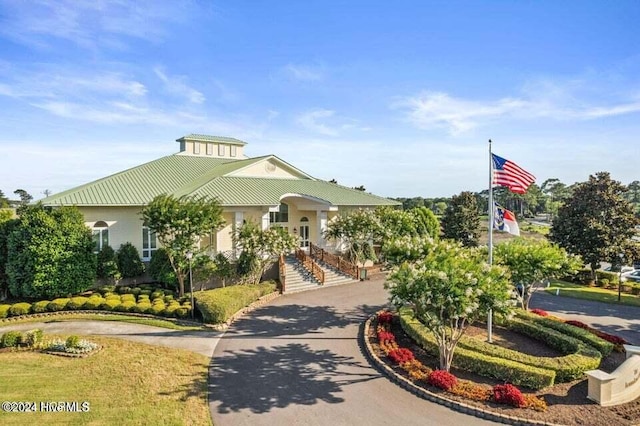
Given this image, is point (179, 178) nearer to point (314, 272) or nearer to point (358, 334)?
point (314, 272)

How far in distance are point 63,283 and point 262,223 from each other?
11.8 m

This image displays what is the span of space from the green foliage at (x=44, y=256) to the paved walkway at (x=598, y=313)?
2664 centimetres

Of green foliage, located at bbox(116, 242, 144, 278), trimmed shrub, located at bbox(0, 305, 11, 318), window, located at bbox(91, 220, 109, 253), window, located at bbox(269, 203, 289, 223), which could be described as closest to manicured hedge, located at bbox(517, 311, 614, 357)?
window, located at bbox(269, 203, 289, 223)

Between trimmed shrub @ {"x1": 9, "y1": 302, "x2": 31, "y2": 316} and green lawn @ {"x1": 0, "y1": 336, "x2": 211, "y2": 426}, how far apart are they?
5.06 metres

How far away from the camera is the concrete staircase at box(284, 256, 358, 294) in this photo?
76.8 ft

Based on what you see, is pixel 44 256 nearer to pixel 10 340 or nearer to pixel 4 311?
pixel 4 311

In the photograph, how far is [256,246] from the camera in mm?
21703

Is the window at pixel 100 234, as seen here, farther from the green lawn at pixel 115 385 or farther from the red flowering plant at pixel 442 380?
the red flowering plant at pixel 442 380

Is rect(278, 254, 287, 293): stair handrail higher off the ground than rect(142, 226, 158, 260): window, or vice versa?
rect(142, 226, 158, 260): window

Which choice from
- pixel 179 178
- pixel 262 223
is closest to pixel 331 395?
pixel 262 223

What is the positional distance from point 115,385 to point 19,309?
1060cm

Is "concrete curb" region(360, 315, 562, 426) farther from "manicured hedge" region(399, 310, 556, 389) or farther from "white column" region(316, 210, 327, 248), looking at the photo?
"white column" region(316, 210, 327, 248)

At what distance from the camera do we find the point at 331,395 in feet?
35.7

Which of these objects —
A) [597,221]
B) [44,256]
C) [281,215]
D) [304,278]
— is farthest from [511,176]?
[597,221]
